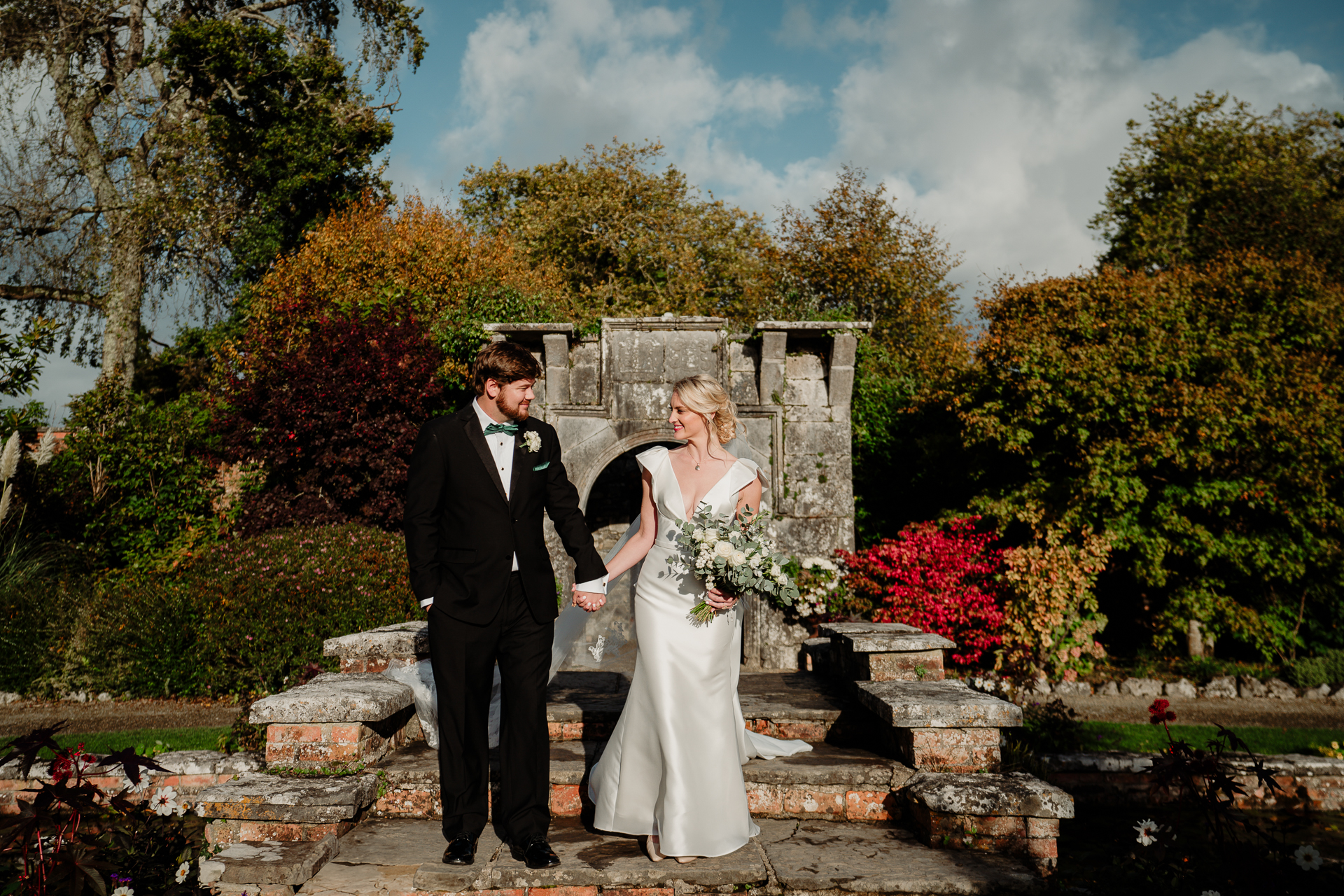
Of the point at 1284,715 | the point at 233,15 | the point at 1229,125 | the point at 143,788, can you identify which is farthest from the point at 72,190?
the point at 1229,125

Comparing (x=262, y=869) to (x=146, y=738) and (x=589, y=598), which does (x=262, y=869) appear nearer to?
(x=589, y=598)

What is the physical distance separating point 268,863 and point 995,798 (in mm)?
2916

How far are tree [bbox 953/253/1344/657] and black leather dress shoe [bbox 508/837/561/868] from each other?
275 inches

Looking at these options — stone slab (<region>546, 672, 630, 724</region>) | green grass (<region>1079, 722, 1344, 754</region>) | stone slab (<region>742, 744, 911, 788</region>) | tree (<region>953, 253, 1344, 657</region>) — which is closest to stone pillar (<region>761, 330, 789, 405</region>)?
tree (<region>953, 253, 1344, 657</region>)

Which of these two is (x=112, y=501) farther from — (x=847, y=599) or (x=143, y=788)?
(x=847, y=599)

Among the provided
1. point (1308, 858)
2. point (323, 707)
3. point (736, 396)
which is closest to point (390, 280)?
point (736, 396)

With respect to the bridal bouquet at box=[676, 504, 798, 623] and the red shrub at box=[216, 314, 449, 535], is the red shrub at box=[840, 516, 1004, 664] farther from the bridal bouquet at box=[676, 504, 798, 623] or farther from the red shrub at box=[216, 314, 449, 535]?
the red shrub at box=[216, 314, 449, 535]

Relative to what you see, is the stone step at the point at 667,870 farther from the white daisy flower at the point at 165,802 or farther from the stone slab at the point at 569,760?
the white daisy flower at the point at 165,802

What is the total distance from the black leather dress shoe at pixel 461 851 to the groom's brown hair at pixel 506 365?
1.80 m

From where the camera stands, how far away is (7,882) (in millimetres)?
2574

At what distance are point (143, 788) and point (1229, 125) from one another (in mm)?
24496

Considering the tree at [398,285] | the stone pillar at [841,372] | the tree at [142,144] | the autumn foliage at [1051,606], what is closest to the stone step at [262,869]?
the stone pillar at [841,372]

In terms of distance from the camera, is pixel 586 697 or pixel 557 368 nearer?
pixel 586 697

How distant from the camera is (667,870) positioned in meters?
3.00
